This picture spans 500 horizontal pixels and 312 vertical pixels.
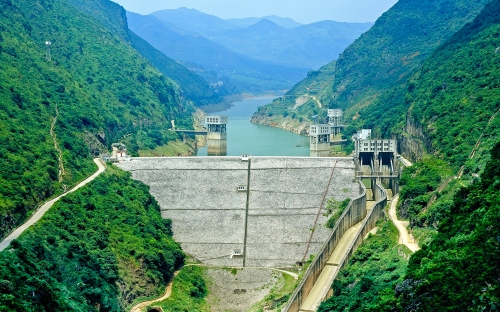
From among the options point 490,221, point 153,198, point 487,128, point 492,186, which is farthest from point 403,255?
point 153,198

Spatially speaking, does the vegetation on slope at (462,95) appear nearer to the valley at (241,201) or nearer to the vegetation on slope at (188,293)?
the valley at (241,201)

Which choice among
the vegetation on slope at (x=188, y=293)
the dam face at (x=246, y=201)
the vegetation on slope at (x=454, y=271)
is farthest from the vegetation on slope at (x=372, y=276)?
the vegetation on slope at (x=188, y=293)

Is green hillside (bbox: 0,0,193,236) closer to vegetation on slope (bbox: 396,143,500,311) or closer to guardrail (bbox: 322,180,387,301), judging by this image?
guardrail (bbox: 322,180,387,301)

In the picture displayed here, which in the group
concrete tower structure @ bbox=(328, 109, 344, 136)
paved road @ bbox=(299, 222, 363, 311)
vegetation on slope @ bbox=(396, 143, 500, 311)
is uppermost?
concrete tower structure @ bbox=(328, 109, 344, 136)

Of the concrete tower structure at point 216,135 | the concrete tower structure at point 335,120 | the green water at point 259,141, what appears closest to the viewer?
the concrete tower structure at point 216,135

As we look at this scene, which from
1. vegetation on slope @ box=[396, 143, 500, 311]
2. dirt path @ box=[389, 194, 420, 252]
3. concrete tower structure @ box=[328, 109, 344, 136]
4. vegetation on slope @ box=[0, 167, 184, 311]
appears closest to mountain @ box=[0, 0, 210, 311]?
vegetation on slope @ box=[0, 167, 184, 311]

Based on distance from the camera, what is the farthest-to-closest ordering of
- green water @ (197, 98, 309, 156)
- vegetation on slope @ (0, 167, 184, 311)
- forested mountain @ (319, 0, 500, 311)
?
green water @ (197, 98, 309, 156) → vegetation on slope @ (0, 167, 184, 311) → forested mountain @ (319, 0, 500, 311)
